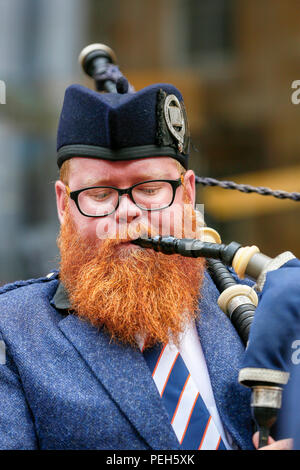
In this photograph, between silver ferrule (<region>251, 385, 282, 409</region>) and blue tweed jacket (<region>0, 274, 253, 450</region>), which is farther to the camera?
blue tweed jacket (<region>0, 274, 253, 450</region>)

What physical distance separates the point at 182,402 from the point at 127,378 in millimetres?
183

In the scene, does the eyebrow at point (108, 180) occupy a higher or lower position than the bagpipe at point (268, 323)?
higher

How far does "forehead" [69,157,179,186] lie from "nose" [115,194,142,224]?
6cm

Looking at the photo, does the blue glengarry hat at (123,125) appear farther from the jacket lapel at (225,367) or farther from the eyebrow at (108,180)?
the jacket lapel at (225,367)

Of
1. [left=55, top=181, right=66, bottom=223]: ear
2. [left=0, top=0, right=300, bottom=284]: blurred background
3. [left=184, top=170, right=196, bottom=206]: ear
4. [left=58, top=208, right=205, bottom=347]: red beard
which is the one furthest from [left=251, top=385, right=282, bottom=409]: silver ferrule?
[left=0, top=0, right=300, bottom=284]: blurred background

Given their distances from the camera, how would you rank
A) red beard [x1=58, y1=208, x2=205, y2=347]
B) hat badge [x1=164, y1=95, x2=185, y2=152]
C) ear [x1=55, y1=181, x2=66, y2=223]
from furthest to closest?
1. ear [x1=55, y1=181, x2=66, y2=223]
2. hat badge [x1=164, y1=95, x2=185, y2=152]
3. red beard [x1=58, y1=208, x2=205, y2=347]

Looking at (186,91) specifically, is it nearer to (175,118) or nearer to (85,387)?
(175,118)

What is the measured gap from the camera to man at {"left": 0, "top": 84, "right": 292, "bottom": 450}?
1969 millimetres

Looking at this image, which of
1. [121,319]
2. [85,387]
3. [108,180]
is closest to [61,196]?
[108,180]

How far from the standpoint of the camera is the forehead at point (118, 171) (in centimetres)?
219

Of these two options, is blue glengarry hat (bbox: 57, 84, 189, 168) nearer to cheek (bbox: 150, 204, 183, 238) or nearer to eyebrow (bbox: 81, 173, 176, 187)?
eyebrow (bbox: 81, 173, 176, 187)

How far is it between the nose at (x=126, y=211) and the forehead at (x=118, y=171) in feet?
0.21

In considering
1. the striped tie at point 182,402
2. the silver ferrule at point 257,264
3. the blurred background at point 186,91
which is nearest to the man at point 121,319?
the striped tie at point 182,402

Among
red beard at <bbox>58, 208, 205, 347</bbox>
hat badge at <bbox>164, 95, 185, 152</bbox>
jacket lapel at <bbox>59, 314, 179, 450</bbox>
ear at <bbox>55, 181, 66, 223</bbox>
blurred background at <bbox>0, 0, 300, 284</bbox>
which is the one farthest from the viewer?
blurred background at <bbox>0, 0, 300, 284</bbox>
